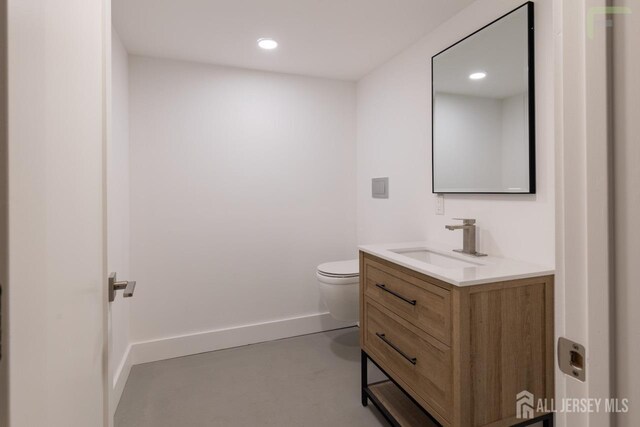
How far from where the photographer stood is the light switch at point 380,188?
274 cm

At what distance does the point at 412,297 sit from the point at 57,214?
1.34m

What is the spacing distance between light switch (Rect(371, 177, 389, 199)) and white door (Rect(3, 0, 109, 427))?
7.01ft

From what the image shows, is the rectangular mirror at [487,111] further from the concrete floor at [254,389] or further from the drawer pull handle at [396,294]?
the concrete floor at [254,389]

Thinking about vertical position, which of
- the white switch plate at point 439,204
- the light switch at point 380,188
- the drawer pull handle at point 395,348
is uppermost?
the light switch at point 380,188

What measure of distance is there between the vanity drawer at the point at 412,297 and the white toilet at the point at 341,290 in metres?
0.50

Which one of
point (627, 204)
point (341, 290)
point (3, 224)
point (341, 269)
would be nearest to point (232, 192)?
point (341, 269)

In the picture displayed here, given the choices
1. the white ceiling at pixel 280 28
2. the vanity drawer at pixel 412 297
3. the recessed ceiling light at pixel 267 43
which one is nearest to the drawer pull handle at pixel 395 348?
the vanity drawer at pixel 412 297

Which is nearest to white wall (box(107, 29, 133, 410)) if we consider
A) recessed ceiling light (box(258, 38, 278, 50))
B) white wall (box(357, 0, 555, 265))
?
recessed ceiling light (box(258, 38, 278, 50))

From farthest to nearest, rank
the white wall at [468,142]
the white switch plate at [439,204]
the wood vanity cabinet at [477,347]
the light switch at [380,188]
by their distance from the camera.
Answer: the light switch at [380,188]
the white switch plate at [439,204]
the white wall at [468,142]
the wood vanity cabinet at [477,347]

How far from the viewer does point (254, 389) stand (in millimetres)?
2148

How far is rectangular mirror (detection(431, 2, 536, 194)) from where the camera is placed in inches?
62.5

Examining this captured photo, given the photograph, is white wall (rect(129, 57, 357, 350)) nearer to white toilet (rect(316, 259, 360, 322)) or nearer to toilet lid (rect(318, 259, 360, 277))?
toilet lid (rect(318, 259, 360, 277))

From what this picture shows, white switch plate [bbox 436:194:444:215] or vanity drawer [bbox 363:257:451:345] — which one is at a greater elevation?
white switch plate [bbox 436:194:444:215]

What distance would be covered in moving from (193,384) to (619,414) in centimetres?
230
